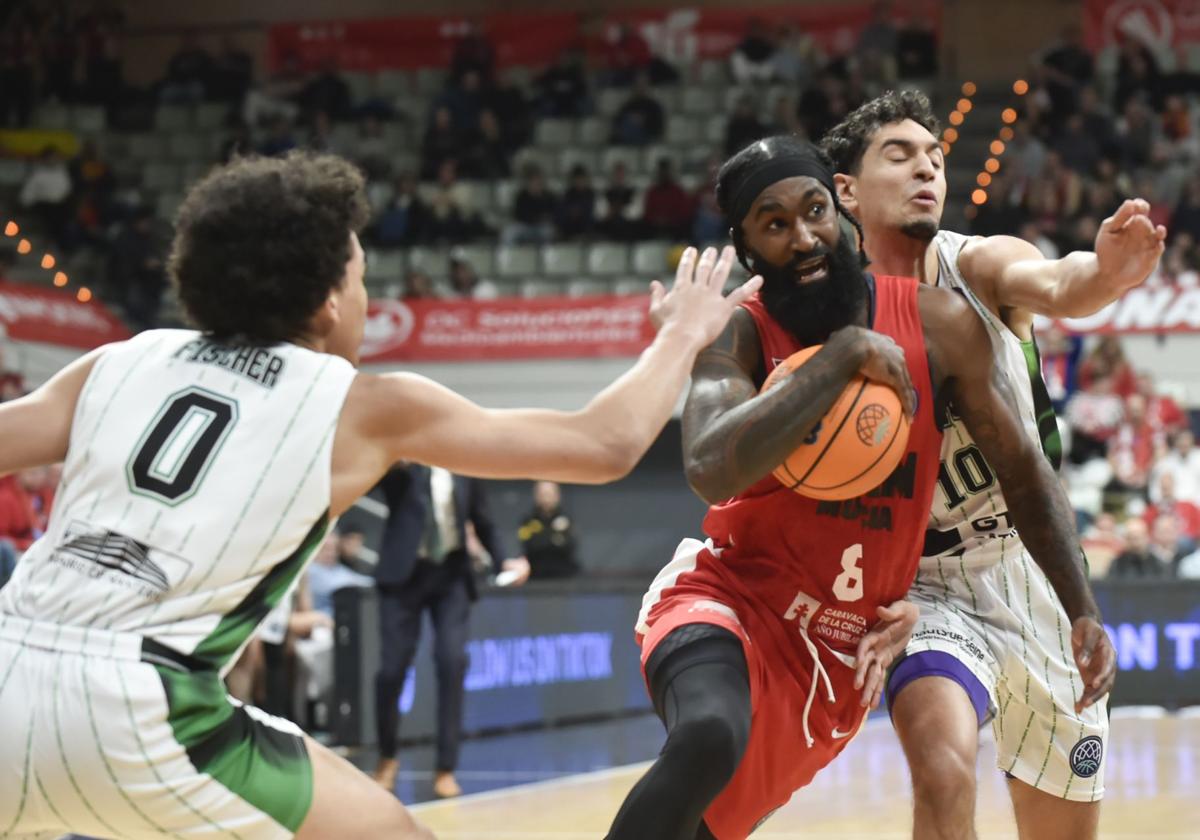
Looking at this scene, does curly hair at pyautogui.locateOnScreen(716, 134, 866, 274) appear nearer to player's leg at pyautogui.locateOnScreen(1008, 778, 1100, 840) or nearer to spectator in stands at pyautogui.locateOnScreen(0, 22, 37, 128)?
player's leg at pyautogui.locateOnScreen(1008, 778, 1100, 840)

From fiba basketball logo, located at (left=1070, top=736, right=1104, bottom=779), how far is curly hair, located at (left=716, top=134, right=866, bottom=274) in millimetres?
1399

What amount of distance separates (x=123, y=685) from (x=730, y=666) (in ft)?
4.53

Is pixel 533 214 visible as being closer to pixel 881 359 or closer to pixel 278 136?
pixel 278 136

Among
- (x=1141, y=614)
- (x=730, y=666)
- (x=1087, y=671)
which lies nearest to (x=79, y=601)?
(x=730, y=666)

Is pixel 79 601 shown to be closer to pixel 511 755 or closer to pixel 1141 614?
pixel 511 755

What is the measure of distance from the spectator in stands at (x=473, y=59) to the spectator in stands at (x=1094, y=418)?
28.8 ft

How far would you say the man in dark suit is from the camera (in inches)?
328

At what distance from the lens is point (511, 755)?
31.8ft

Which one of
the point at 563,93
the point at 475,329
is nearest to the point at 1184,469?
the point at 475,329

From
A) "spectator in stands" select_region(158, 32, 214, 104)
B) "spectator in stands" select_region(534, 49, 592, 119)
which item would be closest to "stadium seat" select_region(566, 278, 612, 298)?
"spectator in stands" select_region(534, 49, 592, 119)

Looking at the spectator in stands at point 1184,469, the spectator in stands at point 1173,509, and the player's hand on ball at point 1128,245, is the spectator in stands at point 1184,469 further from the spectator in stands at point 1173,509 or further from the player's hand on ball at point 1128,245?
the player's hand on ball at point 1128,245

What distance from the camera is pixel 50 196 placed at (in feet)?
59.7

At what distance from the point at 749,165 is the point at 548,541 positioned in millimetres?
8639

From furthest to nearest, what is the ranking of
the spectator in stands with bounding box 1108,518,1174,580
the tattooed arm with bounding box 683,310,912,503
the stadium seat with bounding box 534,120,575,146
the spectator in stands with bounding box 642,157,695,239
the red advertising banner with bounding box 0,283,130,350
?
the stadium seat with bounding box 534,120,575,146 → the spectator in stands with bounding box 642,157,695,239 → the red advertising banner with bounding box 0,283,130,350 → the spectator in stands with bounding box 1108,518,1174,580 → the tattooed arm with bounding box 683,310,912,503
